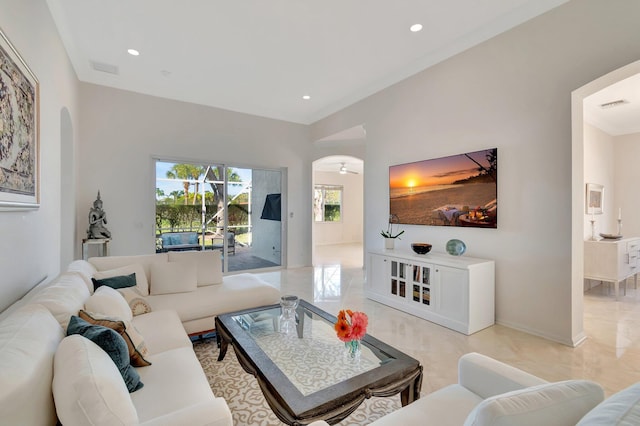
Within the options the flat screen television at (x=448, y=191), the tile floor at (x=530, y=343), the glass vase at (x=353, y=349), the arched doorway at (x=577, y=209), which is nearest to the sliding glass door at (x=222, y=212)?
the tile floor at (x=530, y=343)

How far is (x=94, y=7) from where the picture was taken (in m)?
2.89

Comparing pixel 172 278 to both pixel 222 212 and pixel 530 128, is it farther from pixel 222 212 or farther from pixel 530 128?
pixel 530 128

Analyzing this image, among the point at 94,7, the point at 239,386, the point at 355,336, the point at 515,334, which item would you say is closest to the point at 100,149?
the point at 94,7

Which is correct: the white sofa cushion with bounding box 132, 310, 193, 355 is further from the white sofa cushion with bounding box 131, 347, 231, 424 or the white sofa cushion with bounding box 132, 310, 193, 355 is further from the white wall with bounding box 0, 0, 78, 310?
the white wall with bounding box 0, 0, 78, 310

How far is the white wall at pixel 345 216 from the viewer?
10281 millimetres

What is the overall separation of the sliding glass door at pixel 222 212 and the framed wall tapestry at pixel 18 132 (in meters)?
3.00

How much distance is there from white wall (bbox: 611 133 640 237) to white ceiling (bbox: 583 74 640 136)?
207 millimetres

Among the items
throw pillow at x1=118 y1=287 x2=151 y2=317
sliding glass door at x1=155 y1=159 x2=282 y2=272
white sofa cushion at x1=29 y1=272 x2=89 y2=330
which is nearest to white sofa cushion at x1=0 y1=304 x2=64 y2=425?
white sofa cushion at x1=29 y1=272 x2=89 y2=330

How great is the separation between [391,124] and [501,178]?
6.05 feet

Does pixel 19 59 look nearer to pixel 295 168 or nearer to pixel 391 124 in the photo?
pixel 391 124

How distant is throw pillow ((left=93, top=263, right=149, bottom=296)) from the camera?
2.70m

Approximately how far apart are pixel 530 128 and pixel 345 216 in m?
7.84

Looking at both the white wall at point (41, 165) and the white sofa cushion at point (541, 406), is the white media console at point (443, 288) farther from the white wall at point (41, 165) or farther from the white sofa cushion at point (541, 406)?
the white wall at point (41, 165)

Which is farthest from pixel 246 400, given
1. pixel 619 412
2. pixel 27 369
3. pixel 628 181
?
pixel 628 181
